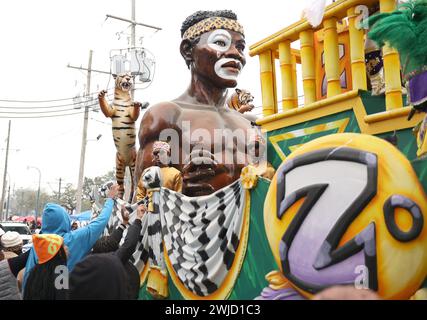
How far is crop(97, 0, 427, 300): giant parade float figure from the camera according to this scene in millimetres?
1876

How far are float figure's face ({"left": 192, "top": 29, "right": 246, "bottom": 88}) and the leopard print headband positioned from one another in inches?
1.8

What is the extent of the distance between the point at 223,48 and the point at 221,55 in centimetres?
7

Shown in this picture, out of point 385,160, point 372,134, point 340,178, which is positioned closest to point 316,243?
point 340,178

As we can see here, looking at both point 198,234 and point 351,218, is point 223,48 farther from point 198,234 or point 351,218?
point 351,218

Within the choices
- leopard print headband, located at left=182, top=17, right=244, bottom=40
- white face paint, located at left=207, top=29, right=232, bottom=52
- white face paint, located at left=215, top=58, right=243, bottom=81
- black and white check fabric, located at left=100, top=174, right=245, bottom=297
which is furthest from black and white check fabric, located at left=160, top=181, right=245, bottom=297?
leopard print headband, located at left=182, top=17, right=244, bottom=40

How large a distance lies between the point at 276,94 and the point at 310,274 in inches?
56.0

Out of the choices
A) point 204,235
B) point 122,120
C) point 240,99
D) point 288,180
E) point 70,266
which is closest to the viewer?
point 288,180

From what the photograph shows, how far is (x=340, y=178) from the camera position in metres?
2.04

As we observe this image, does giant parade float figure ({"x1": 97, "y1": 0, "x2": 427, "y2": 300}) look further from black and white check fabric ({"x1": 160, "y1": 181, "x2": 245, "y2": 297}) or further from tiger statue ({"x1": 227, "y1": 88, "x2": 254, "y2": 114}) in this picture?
tiger statue ({"x1": 227, "y1": 88, "x2": 254, "y2": 114})

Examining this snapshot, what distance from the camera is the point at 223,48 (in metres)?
4.52

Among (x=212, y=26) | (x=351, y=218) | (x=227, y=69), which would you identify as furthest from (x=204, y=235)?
(x=212, y=26)

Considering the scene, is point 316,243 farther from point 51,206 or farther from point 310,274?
point 51,206

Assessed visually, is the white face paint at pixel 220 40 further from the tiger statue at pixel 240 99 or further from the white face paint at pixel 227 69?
the tiger statue at pixel 240 99
